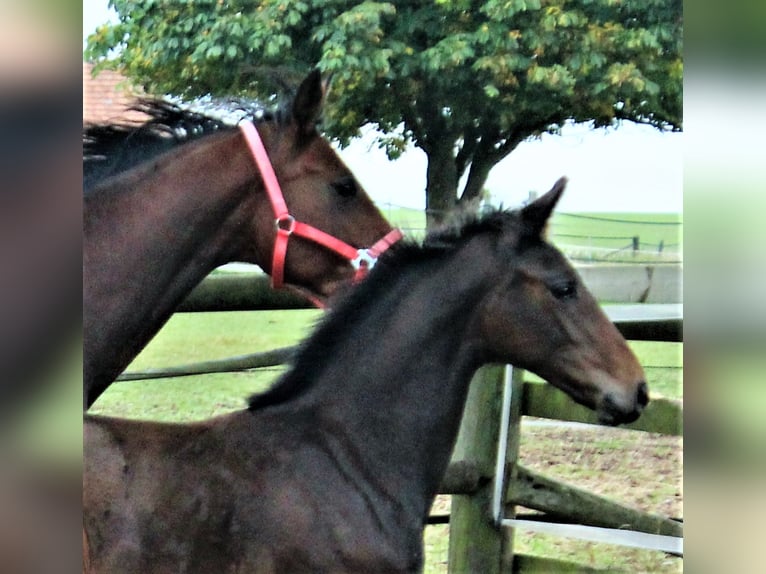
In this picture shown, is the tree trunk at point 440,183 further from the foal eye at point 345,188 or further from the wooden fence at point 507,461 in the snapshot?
the wooden fence at point 507,461

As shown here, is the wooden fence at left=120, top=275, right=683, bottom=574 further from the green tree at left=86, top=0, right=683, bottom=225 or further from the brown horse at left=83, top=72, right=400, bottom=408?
the green tree at left=86, top=0, right=683, bottom=225

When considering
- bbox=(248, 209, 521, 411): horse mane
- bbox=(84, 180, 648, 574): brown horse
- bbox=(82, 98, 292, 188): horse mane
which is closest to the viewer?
bbox=(84, 180, 648, 574): brown horse

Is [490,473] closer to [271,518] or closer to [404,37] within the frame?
[271,518]

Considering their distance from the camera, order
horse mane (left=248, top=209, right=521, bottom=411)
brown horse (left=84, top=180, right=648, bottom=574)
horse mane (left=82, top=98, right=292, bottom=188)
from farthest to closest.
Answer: horse mane (left=82, top=98, right=292, bottom=188), horse mane (left=248, top=209, right=521, bottom=411), brown horse (left=84, top=180, right=648, bottom=574)

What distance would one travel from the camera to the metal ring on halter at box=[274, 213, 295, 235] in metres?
2.08

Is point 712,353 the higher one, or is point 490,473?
point 712,353

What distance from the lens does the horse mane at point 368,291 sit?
2.04 meters

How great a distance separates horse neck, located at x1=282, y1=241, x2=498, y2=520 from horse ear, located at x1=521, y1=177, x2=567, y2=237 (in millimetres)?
138

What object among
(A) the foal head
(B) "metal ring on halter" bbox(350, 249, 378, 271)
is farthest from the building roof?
(A) the foal head

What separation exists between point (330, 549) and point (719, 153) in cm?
117

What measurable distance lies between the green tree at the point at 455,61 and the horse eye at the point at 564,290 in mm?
288

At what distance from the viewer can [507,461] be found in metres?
2.24

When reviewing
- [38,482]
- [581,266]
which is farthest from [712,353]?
[38,482]

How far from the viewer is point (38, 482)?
6.46 feet
